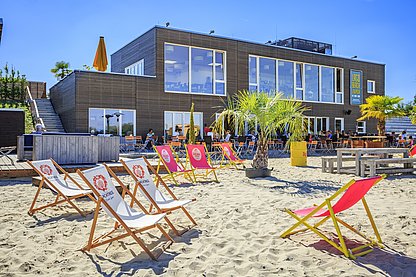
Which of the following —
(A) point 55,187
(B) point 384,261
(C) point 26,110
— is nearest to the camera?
(B) point 384,261

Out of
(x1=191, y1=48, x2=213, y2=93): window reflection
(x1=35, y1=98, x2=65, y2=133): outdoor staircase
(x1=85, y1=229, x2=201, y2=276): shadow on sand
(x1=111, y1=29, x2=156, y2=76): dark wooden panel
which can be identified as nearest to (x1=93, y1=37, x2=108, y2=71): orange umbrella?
(x1=111, y1=29, x2=156, y2=76): dark wooden panel

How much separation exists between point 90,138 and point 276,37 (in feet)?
60.0

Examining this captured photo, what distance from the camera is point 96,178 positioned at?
3947mm

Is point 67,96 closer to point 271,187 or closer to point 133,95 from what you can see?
point 133,95

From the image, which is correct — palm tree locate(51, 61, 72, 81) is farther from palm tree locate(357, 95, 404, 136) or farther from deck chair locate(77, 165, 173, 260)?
deck chair locate(77, 165, 173, 260)

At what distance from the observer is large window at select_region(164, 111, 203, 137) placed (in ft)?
61.0

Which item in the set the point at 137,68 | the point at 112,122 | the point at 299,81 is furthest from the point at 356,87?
the point at 112,122

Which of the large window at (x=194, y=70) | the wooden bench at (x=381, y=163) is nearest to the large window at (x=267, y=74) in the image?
the large window at (x=194, y=70)

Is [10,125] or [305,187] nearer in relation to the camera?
[305,187]

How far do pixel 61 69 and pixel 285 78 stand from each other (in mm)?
15114

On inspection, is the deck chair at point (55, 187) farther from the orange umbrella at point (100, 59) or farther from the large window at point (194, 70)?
the large window at point (194, 70)

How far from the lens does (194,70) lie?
19500mm

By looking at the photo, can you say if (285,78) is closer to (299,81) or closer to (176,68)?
(299,81)

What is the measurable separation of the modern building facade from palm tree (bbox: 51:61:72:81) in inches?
198
